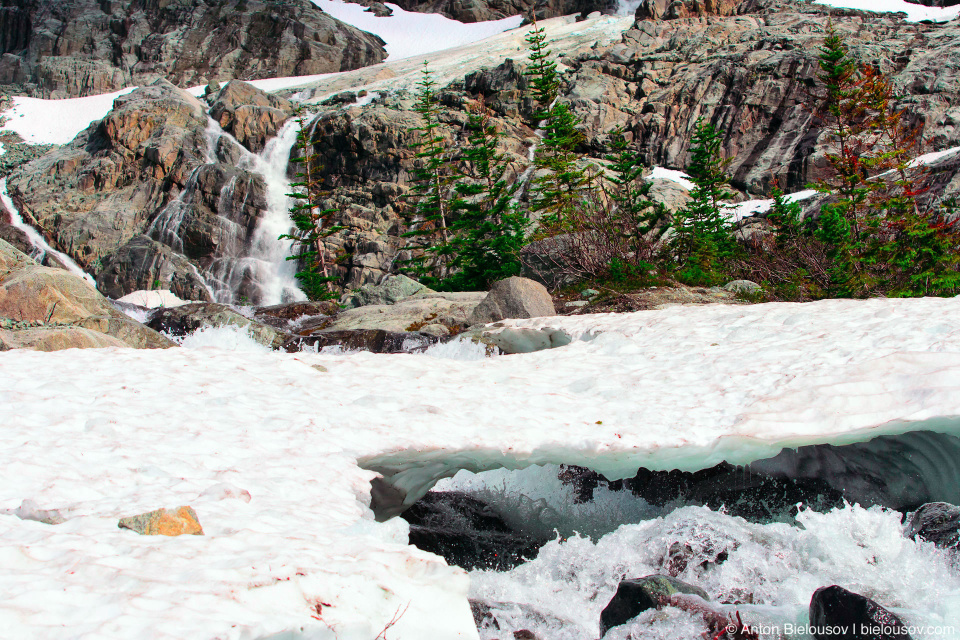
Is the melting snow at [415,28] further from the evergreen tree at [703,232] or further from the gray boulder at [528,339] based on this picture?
the gray boulder at [528,339]

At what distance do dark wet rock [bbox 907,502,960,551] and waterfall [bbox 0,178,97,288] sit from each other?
4293cm

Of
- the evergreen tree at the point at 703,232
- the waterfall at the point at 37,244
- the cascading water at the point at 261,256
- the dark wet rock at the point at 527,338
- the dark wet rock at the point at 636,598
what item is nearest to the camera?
the dark wet rock at the point at 636,598

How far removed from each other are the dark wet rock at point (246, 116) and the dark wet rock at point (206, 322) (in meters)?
29.8

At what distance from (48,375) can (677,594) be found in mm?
4852

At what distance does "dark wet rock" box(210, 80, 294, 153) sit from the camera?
43531 millimetres

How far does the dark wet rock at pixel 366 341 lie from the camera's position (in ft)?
47.3

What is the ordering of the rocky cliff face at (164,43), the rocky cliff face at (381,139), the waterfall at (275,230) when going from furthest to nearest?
the rocky cliff face at (164,43) < the rocky cliff face at (381,139) < the waterfall at (275,230)

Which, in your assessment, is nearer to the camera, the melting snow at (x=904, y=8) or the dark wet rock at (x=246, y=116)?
the dark wet rock at (x=246, y=116)

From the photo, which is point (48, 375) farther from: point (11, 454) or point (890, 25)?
point (890, 25)

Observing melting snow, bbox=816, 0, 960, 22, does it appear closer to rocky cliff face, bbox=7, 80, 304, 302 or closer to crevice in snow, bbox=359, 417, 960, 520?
rocky cliff face, bbox=7, 80, 304, 302

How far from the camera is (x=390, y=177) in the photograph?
43344 mm

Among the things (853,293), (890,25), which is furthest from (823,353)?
(890,25)

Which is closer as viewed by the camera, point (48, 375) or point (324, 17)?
point (48, 375)

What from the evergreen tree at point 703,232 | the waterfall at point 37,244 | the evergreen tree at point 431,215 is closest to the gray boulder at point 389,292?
the evergreen tree at point 431,215
